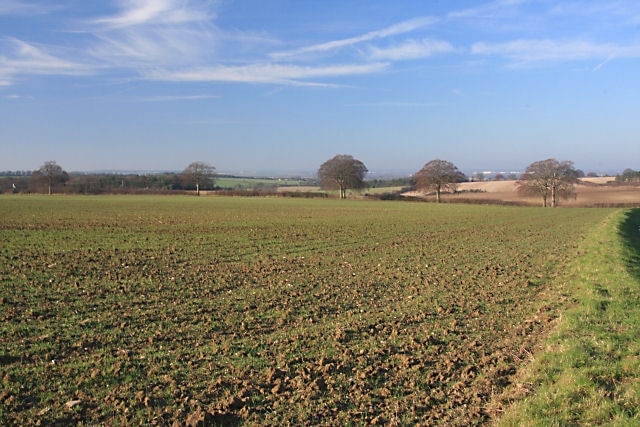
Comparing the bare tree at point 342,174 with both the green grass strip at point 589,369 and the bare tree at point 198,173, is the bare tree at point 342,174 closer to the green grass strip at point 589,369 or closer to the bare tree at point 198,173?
the bare tree at point 198,173

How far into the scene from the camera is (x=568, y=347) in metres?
7.89

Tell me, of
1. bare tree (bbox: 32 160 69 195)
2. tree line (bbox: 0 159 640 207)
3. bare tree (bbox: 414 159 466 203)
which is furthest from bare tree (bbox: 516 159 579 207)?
bare tree (bbox: 32 160 69 195)

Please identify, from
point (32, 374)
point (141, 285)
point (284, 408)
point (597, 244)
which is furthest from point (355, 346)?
point (597, 244)

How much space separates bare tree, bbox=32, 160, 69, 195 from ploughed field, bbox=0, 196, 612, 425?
354 ft

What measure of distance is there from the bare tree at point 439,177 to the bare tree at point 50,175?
79591mm

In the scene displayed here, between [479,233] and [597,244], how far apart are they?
28.7ft

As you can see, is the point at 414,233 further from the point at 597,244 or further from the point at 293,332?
Result: the point at 293,332

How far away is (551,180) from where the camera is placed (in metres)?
84.6

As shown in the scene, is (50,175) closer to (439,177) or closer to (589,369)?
(439,177)

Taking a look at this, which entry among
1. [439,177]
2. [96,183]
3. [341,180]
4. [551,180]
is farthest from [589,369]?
[96,183]

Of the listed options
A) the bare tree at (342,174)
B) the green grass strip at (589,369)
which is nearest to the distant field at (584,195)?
the bare tree at (342,174)

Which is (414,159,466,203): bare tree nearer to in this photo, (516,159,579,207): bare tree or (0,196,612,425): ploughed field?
(516,159,579,207): bare tree

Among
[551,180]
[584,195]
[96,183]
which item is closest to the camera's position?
[551,180]

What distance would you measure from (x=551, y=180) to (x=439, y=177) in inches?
754
